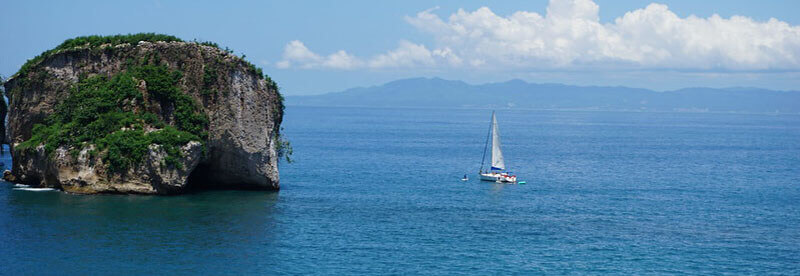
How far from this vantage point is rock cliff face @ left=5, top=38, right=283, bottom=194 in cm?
5419

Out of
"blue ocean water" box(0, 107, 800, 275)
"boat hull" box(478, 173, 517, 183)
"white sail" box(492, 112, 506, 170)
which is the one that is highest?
"white sail" box(492, 112, 506, 170)

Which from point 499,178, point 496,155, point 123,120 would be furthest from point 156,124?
point 496,155

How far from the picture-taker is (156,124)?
184 ft

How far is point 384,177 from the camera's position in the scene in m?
73.1

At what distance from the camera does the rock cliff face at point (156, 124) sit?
54.2m

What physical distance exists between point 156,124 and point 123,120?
7.45 ft

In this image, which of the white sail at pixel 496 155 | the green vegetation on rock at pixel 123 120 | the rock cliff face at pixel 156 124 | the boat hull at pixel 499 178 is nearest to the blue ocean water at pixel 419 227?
the boat hull at pixel 499 178

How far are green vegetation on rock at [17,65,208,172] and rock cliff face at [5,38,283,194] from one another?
97 mm

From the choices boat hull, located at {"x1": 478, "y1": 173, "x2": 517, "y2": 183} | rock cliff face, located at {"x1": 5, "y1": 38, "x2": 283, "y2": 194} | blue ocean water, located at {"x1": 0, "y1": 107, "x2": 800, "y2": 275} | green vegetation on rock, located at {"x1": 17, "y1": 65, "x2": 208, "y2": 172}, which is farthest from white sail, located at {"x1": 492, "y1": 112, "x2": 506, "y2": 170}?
green vegetation on rock, located at {"x1": 17, "y1": 65, "x2": 208, "y2": 172}

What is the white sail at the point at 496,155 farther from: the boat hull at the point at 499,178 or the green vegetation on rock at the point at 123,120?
the green vegetation on rock at the point at 123,120

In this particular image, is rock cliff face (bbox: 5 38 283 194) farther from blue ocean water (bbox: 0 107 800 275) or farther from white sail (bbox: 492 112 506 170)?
white sail (bbox: 492 112 506 170)

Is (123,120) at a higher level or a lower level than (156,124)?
higher

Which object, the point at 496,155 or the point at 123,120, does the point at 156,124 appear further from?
the point at 496,155

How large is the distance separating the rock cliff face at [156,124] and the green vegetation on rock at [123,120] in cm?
10
